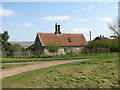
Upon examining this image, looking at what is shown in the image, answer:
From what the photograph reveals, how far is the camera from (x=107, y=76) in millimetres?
9953

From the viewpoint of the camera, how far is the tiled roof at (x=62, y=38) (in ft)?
147

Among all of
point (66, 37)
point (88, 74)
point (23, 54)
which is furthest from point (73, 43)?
point (88, 74)

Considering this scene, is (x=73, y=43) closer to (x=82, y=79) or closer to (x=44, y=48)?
(x=44, y=48)

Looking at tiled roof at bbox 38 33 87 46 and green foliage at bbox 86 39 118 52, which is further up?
tiled roof at bbox 38 33 87 46

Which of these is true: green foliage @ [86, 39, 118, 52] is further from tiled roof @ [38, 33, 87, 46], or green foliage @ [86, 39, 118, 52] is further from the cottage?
tiled roof @ [38, 33, 87, 46]

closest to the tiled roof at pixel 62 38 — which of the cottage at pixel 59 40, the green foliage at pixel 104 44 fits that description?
the cottage at pixel 59 40

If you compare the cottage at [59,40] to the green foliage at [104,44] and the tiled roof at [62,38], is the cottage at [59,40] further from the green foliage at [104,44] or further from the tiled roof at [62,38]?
the green foliage at [104,44]

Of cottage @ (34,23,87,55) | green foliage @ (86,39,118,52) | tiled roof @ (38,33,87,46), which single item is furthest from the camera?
tiled roof @ (38,33,87,46)

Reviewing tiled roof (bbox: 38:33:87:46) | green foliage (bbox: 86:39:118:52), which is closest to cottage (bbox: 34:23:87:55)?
tiled roof (bbox: 38:33:87:46)

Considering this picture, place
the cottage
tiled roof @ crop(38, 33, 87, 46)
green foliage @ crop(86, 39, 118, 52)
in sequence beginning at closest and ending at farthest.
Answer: green foliage @ crop(86, 39, 118, 52) < the cottage < tiled roof @ crop(38, 33, 87, 46)

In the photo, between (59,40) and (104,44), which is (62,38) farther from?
(104,44)

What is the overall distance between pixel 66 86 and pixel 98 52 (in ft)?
107

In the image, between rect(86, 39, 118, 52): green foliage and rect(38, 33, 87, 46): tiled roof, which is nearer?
rect(86, 39, 118, 52): green foliage

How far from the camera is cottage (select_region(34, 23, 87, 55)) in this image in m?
43.2
